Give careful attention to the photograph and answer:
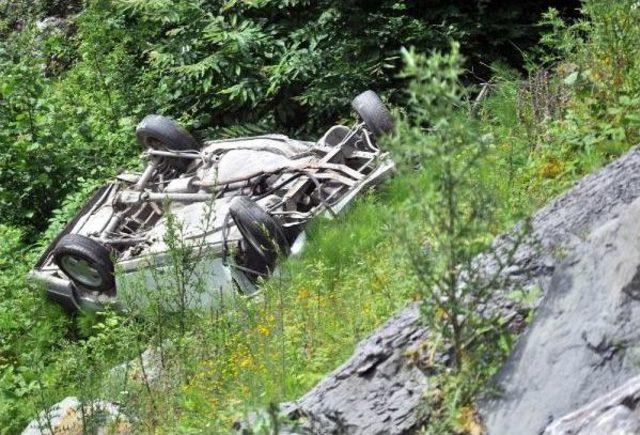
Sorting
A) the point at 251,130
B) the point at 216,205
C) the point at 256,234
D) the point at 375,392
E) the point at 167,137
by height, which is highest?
the point at 167,137

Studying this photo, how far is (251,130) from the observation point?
1442 cm

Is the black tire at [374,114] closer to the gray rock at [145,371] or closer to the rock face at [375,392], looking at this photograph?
the gray rock at [145,371]

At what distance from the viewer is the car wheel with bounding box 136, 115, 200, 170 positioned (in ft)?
40.8

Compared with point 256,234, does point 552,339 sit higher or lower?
higher

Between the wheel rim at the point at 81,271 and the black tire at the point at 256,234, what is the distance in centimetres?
192

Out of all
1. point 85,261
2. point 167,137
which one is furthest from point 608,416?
point 167,137

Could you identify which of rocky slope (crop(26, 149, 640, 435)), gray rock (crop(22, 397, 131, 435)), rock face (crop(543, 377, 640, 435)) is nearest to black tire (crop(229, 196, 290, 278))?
gray rock (crop(22, 397, 131, 435))

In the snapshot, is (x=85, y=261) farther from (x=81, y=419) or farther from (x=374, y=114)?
(x=81, y=419)

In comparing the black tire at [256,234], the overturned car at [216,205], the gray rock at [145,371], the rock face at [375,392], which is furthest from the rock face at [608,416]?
the black tire at [256,234]

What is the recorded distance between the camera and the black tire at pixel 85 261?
10977mm

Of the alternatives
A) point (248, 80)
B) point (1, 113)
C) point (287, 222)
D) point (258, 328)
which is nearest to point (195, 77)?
point (248, 80)

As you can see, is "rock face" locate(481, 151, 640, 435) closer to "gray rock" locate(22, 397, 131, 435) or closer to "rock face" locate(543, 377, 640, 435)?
→ "rock face" locate(543, 377, 640, 435)

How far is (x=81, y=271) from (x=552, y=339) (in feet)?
23.7

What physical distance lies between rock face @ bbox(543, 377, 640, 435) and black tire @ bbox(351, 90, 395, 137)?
6957mm
